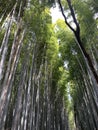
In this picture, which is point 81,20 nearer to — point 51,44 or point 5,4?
point 51,44

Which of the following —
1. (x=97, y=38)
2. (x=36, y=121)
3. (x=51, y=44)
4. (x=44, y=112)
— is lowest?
(x=36, y=121)

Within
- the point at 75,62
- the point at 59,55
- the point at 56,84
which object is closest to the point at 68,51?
the point at 75,62

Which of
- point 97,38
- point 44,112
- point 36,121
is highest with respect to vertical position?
point 97,38

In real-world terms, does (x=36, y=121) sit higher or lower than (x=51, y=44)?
lower

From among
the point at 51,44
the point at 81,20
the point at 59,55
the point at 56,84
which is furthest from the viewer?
the point at 56,84

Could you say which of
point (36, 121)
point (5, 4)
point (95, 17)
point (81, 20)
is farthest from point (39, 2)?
point (36, 121)

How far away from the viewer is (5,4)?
18.3ft

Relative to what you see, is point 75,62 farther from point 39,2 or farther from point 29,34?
point 39,2

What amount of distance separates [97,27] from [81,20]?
69 cm

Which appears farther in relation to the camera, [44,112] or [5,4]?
[44,112]

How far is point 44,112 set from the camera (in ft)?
24.4

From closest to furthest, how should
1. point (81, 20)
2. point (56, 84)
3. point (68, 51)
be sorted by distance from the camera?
point (81, 20)
point (68, 51)
point (56, 84)

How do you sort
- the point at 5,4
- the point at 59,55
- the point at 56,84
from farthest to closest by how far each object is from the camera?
the point at 56,84
the point at 59,55
the point at 5,4

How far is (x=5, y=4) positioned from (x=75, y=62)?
3.86 m
